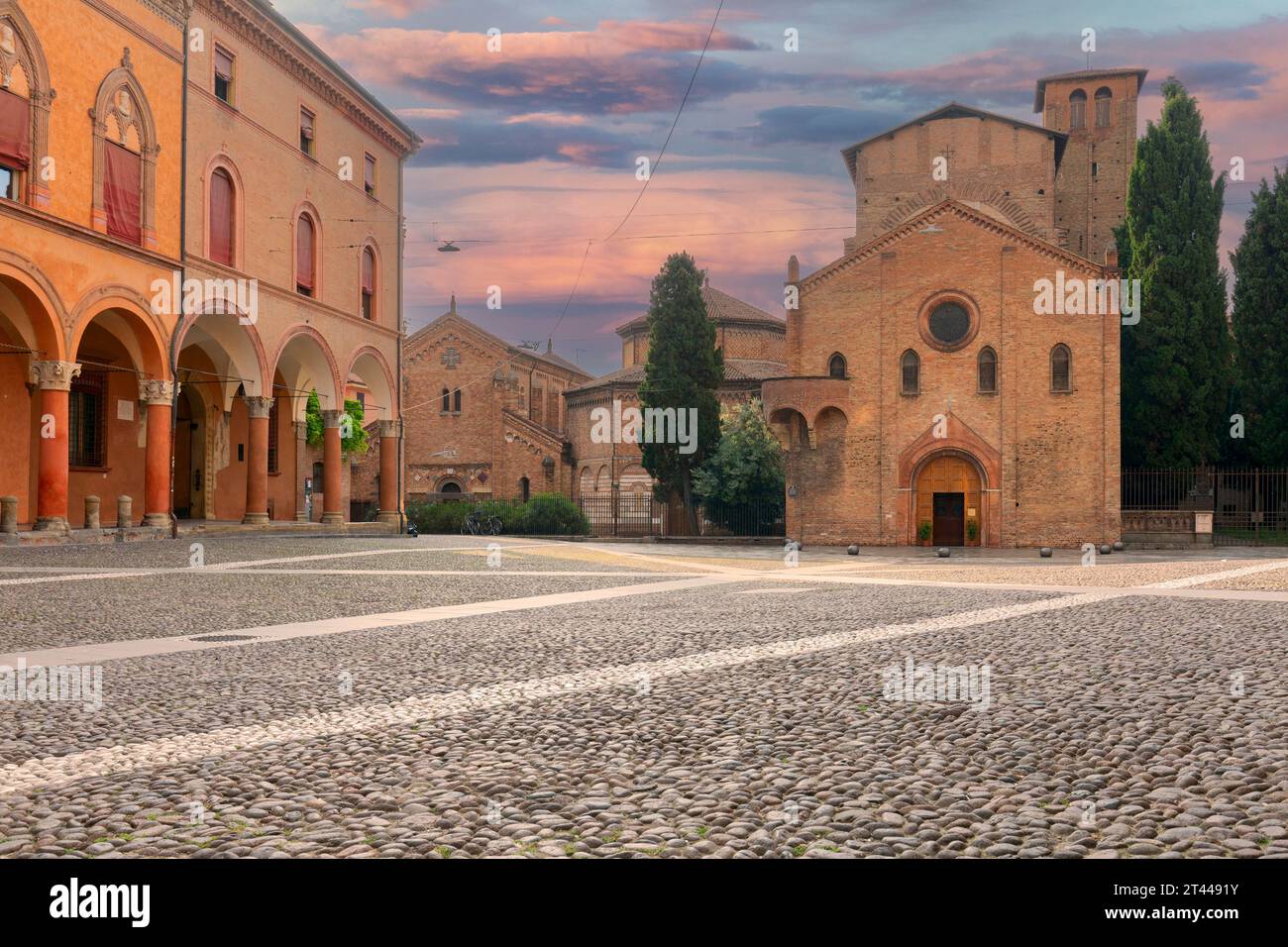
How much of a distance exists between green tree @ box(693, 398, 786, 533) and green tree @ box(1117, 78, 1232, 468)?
11.0 metres

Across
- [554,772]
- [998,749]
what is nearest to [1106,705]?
[998,749]

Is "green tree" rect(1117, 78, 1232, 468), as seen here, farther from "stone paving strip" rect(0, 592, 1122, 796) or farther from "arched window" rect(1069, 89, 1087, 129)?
"stone paving strip" rect(0, 592, 1122, 796)

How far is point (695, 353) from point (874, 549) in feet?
34.5

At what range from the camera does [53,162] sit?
694 inches

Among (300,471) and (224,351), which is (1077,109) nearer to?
(300,471)

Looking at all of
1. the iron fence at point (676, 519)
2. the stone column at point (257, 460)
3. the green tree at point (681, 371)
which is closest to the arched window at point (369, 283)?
the stone column at point (257, 460)

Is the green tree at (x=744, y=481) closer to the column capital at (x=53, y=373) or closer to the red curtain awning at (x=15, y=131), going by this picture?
the column capital at (x=53, y=373)

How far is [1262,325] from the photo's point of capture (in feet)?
110

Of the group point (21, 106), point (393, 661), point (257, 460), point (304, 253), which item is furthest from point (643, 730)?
point (304, 253)

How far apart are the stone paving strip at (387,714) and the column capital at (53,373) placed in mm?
15098

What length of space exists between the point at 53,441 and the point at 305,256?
30.9 ft

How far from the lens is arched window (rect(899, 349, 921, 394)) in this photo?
102ft

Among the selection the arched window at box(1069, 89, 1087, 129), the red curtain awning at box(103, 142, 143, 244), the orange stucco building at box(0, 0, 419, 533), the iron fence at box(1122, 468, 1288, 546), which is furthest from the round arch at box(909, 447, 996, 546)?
the arched window at box(1069, 89, 1087, 129)

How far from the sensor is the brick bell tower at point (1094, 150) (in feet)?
149
